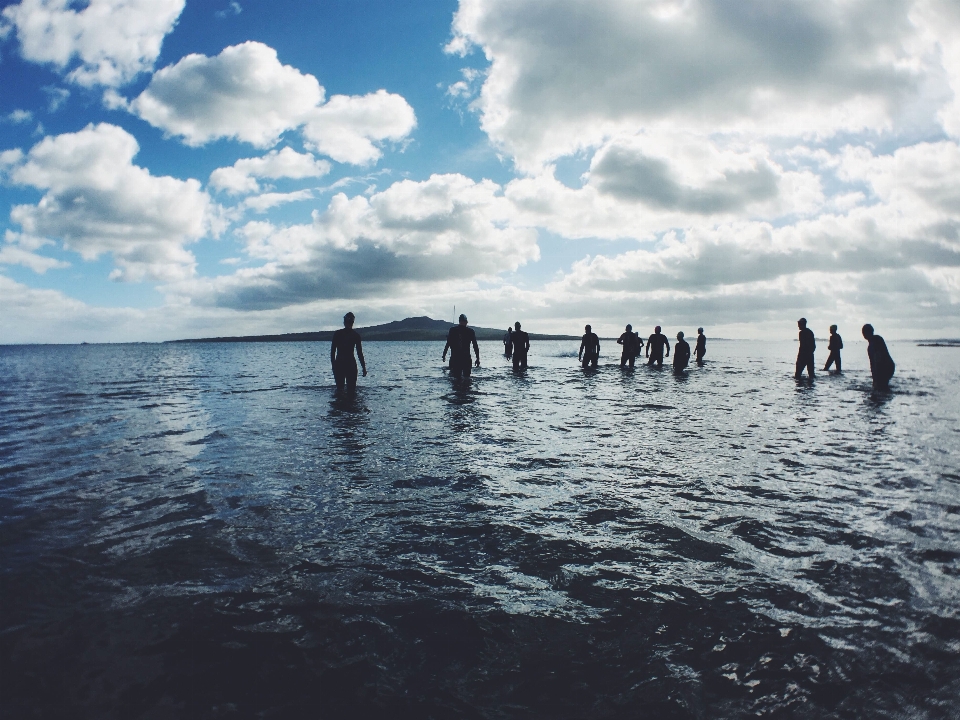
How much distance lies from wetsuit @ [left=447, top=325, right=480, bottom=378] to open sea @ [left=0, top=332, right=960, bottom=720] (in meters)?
12.3

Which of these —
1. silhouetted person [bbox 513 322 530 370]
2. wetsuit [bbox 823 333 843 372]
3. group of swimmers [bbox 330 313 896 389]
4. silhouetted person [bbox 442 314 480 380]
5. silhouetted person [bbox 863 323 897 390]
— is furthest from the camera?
silhouetted person [bbox 513 322 530 370]

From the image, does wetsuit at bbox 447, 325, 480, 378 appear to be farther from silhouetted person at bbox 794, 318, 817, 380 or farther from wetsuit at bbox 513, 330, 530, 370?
silhouetted person at bbox 794, 318, 817, 380

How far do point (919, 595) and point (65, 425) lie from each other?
16.1 m

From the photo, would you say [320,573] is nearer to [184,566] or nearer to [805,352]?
[184,566]

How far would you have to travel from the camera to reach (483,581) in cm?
402

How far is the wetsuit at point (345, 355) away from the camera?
1694 centimetres

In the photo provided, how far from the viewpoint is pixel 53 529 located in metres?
5.24

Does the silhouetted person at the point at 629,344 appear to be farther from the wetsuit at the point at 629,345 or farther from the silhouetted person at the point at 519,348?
the silhouetted person at the point at 519,348

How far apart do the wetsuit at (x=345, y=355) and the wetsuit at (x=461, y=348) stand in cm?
473

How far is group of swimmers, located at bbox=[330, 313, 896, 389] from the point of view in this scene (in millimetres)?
17500

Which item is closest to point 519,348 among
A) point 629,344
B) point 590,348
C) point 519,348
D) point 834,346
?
point 519,348

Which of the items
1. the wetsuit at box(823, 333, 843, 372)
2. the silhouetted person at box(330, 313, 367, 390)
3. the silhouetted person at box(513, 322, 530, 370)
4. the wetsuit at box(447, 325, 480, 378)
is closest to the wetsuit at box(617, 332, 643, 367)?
the silhouetted person at box(513, 322, 530, 370)

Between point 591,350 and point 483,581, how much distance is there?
28.2 meters

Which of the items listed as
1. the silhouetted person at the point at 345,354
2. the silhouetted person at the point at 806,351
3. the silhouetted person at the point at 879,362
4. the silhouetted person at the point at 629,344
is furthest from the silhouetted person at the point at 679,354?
the silhouetted person at the point at 345,354
